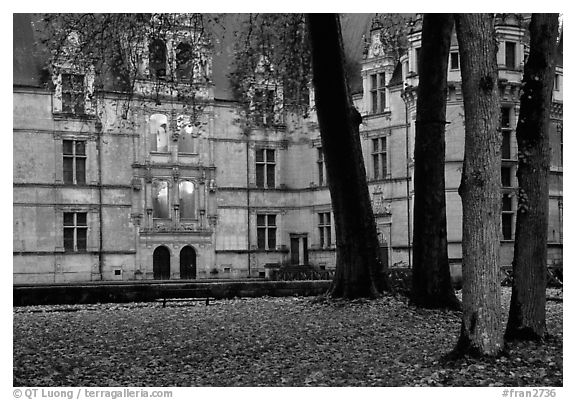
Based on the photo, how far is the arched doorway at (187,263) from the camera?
3719 centimetres

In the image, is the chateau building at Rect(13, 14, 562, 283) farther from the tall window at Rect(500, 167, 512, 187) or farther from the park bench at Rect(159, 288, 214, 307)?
the park bench at Rect(159, 288, 214, 307)

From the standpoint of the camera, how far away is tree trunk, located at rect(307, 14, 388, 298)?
55.2 feet

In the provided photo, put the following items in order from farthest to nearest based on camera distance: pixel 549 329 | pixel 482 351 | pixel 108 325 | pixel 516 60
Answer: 1. pixel 516 60
2. pixel 108 325
3. pixel 549 329
4. pixel 482 351

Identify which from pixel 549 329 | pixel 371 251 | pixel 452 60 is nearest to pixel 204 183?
pixel 452 60

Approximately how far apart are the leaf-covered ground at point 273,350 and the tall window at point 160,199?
784 inches

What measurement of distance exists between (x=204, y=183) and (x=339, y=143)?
2177 centimetres

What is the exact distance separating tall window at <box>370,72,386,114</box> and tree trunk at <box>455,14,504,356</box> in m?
25.0

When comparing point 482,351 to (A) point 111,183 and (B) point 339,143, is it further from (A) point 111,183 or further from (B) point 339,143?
(A) point 111,183

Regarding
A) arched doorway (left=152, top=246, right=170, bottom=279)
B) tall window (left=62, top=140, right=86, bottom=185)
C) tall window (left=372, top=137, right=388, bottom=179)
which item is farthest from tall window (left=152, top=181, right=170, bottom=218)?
tall window (left=372, top=137, right=388, bottom=179)

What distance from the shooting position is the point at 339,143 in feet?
56.1

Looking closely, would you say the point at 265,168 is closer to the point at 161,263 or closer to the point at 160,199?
the point at 160,199

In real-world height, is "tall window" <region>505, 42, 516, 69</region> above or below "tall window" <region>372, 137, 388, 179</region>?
above

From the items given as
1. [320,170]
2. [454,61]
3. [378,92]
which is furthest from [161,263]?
[454,61]

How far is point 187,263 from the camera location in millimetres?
37344
